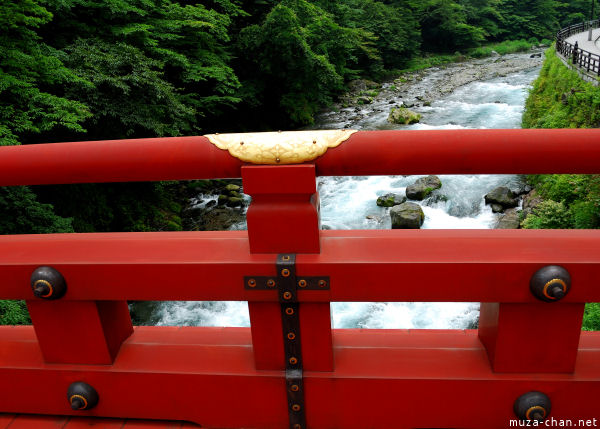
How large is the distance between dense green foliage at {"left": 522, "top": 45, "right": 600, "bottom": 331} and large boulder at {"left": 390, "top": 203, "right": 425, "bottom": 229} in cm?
204

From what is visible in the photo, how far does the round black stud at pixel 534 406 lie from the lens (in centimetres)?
165

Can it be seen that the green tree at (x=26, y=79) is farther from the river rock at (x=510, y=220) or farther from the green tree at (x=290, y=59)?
the green tree at (x=290, y=59)

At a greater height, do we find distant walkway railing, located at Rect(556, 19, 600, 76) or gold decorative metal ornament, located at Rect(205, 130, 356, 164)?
gold decorative metal ornament, located at Rect(205, 130, 356, 164)

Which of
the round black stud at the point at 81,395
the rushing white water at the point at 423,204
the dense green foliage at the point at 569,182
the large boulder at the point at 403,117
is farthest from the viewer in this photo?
the large boulder at the point at 403,117

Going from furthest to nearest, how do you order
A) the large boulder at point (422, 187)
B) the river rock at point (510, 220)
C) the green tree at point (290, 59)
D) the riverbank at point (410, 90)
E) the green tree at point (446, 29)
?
the green tree at point (446, 29) → the riverbank at point (410, 90) → the green tree at point (290, 59) → the large boulder at point (422, 187) → the river rock at point (510, 220)

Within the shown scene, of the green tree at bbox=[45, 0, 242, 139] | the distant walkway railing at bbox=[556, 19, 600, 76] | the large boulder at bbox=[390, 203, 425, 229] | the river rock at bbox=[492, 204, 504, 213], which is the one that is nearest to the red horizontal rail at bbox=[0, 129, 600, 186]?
the green tree at bbox=[45, 0, 242, 139]

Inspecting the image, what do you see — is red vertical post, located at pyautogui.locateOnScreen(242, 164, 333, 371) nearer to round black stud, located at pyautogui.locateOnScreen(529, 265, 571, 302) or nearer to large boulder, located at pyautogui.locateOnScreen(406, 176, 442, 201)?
round black stud, located at pyautogui.locateOnScreen(529, 265, 571, 302)

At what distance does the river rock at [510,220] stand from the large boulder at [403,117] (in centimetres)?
735

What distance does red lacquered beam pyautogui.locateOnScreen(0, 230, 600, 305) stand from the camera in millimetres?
1541

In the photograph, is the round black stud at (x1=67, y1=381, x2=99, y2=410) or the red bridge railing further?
the round black stud at (x1=67, y1=381, x2=99, y2=410)

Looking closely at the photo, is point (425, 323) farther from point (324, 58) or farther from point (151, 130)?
point (324, 58)

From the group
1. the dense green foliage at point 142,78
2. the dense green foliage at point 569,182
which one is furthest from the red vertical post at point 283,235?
the dense green foliage at point 142,78

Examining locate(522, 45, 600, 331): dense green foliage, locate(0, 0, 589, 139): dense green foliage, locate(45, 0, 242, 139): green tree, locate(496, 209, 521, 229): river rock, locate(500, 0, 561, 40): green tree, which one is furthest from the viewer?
locate(500, 0, 561, 40): green tree

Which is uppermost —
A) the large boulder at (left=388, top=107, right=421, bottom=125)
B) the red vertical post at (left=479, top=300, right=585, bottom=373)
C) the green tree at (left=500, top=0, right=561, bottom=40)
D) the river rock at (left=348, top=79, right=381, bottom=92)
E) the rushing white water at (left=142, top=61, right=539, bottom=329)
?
the green tree at (left=500, top=0, right=561, bottom=40)
